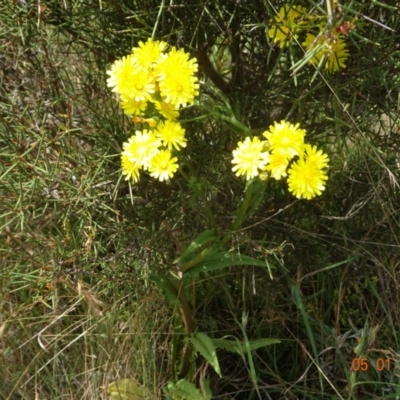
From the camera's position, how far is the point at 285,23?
1.27 meters

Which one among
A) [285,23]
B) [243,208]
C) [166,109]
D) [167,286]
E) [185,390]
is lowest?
[185,390]

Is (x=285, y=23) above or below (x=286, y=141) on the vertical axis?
above

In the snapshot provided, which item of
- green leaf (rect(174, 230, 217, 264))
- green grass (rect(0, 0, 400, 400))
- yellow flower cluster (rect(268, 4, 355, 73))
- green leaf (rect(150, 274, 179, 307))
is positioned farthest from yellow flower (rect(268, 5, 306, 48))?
green leaf (rect(150, 274, 179, 307))

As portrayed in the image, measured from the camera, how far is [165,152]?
1.22 m

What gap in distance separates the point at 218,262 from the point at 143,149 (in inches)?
14.2

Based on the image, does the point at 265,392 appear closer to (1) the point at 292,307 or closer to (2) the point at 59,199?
(1) the point at 292,307

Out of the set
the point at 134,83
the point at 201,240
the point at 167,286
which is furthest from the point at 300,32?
the point at 167,286

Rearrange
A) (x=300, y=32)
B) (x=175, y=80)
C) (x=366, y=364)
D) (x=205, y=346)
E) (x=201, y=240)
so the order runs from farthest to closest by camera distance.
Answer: (x=366, y=364) → (x=205, y=346) → (x=201, y=240) → (x=300, y=32) → (x=175, y=80)

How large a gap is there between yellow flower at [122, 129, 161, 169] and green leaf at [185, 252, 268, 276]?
0.33 metres

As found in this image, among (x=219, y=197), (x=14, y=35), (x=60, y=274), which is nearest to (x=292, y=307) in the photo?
(x=219, y=197)

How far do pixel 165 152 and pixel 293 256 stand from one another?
0.64 meters

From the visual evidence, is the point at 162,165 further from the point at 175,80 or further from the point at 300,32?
the point at 300,32

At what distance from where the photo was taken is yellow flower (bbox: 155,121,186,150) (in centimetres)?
121

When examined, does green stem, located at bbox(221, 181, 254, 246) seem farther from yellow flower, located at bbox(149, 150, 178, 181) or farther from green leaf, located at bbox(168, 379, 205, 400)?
green leaf, located at bbox(168, 379, 205, 400)
